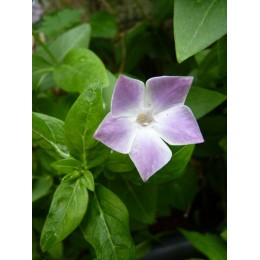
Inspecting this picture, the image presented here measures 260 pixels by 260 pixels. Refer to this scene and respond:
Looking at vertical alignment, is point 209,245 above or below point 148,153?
below

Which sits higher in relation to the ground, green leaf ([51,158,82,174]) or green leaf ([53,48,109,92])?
green leaf ([53,48,109,92])

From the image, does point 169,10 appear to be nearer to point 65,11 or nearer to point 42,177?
point 65,11

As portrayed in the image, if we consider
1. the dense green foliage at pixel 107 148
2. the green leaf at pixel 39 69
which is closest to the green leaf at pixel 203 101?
the dense green foliage at pixel 107 148

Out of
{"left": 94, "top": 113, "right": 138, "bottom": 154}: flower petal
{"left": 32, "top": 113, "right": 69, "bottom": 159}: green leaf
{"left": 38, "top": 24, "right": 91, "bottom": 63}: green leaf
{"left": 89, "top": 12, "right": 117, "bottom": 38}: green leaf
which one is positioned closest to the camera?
{"left": 94, "top": 113, "right": 138, "bottom": 154}: flower petal

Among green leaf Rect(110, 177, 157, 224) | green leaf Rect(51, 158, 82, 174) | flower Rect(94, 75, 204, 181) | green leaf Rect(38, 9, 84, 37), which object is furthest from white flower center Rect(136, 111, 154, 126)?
green leaf Rect(38, 9, 84, 37)

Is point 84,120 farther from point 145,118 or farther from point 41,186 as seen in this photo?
point 41,186

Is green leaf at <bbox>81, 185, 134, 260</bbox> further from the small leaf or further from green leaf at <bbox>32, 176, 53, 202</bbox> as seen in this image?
green leaf at <bbox>32, 176, 53, 202</bbox>

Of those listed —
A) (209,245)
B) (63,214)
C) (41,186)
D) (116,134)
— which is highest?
(116,134)

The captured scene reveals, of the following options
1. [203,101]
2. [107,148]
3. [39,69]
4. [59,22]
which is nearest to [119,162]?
[107,148]
